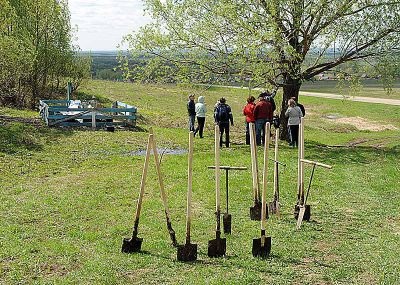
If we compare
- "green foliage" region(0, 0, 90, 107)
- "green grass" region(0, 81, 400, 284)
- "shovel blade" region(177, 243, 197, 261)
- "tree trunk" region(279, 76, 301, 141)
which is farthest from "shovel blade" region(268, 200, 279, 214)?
"green foliage" region(0, 0, 90, 107)

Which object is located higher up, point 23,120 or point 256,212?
point 23,120

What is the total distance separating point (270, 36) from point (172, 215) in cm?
1064

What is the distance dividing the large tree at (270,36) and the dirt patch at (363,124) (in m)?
11.6

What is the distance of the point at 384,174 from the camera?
49.5 ft

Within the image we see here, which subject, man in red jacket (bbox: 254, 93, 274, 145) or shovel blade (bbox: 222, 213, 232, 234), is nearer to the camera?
shovel blade (bbox: 222, 213, 232, 234)

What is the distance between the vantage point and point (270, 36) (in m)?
19.1

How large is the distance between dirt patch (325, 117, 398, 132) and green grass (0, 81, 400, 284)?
11994 millimetres

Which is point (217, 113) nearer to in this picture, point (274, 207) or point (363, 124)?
point (274, 207)

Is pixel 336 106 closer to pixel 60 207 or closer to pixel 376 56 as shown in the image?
pixel 376 56

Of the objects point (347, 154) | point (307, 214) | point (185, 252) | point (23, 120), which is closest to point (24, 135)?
point (23, 120)

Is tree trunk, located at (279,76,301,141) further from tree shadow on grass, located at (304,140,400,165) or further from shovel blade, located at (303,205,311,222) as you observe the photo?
shovel blade, located at (303,205,311,222)

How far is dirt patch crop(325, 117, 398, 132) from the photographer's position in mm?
32562

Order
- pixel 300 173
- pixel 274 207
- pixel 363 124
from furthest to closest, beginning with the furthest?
1. pixel 363 124
2. pixel 274 207
3. pixel 300 173

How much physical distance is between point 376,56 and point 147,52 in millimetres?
9484
